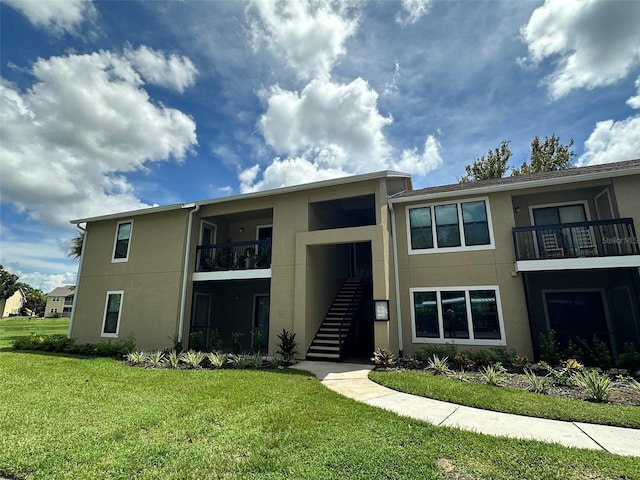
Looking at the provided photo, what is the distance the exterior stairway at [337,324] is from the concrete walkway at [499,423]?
3580 millimetres

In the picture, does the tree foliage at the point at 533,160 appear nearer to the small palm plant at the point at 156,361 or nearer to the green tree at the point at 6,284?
the small palm plant at the point at 156,361

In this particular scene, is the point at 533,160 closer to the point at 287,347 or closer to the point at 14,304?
the point at 287,347

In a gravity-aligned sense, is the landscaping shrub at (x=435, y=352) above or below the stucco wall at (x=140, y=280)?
below

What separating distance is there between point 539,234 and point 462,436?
8.93m

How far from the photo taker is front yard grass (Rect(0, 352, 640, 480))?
3395 mm

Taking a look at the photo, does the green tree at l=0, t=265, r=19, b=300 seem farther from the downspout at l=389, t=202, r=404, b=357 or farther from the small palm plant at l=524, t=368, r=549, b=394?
the small palm plant at l=524, t=368, r=549, b=394

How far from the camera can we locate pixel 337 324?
12.0m

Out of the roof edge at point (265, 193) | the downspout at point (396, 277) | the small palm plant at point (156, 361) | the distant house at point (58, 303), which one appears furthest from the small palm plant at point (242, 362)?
the distant house at point (58, 303)

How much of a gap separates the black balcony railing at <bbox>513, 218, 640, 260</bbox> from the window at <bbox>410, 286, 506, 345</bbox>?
187cm

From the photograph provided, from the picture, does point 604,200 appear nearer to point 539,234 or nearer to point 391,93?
point 539,234

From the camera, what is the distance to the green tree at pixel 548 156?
23453 mm

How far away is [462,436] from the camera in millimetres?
4297

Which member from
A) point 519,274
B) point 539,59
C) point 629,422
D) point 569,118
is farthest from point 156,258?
point 569,118

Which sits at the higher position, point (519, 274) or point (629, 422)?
point (519, 274)
